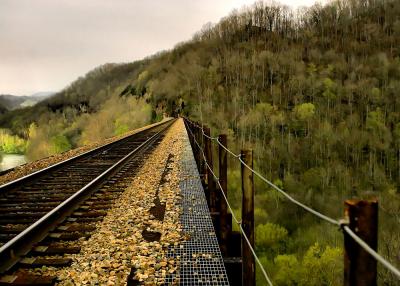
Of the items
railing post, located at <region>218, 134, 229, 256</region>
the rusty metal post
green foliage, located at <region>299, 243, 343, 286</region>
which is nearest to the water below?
green foliage, located at <region>299, 243, 343, 286</region>

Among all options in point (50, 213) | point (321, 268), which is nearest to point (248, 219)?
point (50, 213)

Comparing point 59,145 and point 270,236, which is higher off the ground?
point 59,145

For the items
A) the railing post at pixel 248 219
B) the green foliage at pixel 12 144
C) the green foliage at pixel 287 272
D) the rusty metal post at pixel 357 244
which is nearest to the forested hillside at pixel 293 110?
the green foliage at pixel 287 272

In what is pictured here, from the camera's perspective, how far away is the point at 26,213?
6555 millimetres

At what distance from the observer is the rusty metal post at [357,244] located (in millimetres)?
1696

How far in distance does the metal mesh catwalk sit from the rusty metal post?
2.40m

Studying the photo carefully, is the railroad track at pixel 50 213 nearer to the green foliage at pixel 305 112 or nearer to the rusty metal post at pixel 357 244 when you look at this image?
the rusty metal post at pixel 357 244

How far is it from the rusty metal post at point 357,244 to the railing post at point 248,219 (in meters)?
2.30

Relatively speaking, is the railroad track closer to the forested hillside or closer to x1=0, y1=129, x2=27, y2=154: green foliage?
the forested hillside

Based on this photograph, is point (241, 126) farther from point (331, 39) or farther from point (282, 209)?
point (331, 39)

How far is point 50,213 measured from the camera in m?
5.90

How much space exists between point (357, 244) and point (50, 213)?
17.3 feet

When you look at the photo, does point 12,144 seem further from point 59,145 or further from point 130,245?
point 130,245

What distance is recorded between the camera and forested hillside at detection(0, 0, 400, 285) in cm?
4553
